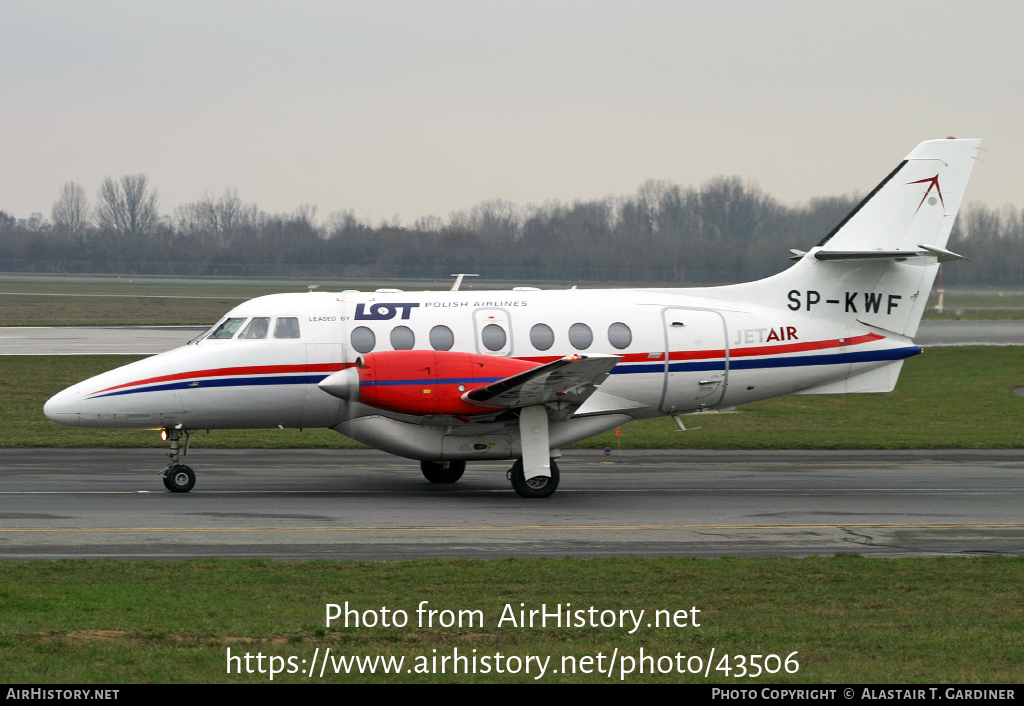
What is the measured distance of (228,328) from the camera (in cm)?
1833

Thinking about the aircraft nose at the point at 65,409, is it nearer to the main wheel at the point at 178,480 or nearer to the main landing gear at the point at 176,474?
the main landing gear at the point at 176,474

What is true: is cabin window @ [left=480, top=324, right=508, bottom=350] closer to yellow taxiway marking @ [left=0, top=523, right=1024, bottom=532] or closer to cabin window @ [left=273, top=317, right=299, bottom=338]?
cabin window @ [left=273, top=317, right=299, bottom=338]

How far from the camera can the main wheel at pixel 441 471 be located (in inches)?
787

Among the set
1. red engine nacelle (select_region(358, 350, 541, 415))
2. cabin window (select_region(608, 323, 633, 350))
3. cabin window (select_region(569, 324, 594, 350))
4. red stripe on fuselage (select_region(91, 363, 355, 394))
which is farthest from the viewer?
cabin window (select_region(608, 323, 633, 350))

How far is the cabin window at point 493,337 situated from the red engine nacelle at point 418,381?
996mm

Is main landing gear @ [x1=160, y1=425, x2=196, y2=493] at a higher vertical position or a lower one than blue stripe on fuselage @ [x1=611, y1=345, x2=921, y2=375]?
lower

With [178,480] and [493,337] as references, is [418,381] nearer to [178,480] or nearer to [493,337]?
[493,337]

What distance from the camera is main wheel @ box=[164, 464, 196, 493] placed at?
17.8 meters

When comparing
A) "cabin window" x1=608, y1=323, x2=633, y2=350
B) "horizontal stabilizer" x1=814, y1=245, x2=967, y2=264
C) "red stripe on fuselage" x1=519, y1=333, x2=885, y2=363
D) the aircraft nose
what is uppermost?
"horizontal stabilizer" x1=814, y1=245, x2=967, y2=264

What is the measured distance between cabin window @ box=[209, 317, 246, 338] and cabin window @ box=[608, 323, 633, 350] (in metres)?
6.39

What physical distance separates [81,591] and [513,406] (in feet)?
28.0

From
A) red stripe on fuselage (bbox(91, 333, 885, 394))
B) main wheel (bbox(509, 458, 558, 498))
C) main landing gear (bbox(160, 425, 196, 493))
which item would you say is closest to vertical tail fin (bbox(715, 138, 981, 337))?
red stripe on fuselage (bbox(91, 333, 885, 394))

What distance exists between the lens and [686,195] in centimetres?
4562
